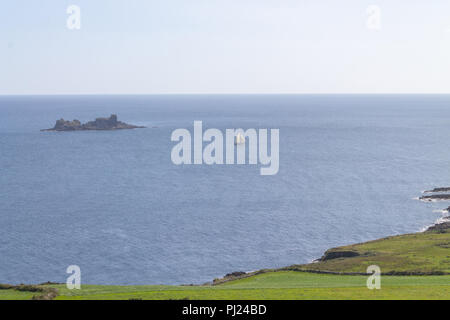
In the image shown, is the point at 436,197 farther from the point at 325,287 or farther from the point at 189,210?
the point at 325,287

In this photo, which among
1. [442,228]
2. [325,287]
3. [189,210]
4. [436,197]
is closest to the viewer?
[325,287]

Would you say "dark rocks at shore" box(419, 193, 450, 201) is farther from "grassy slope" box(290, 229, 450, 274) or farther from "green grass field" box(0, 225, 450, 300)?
"green grass field" box(0, 225, 450, 300)

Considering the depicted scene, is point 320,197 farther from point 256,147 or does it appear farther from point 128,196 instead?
point 256,147

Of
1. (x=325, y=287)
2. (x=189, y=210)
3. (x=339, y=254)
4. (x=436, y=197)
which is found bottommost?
(x=339, y=254)

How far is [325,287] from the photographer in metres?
31.8

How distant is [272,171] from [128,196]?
41295 millimetres

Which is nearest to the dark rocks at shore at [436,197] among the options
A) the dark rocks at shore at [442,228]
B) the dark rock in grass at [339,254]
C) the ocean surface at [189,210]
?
the ocean surface at [189,210]

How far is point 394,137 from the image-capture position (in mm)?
197500

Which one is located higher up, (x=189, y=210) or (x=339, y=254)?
(x=189, y=210)

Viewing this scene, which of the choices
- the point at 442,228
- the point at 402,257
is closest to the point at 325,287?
the point at 402,257

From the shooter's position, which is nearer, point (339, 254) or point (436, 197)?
point (339, 254)

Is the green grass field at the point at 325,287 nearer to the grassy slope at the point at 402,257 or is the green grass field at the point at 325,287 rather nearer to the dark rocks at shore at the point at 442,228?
the grassy slope at the point at 402,257

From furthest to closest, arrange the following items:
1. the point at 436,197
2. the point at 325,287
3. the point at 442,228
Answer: the point at 436,197 → the point at 442,228 → the point at 325,287
